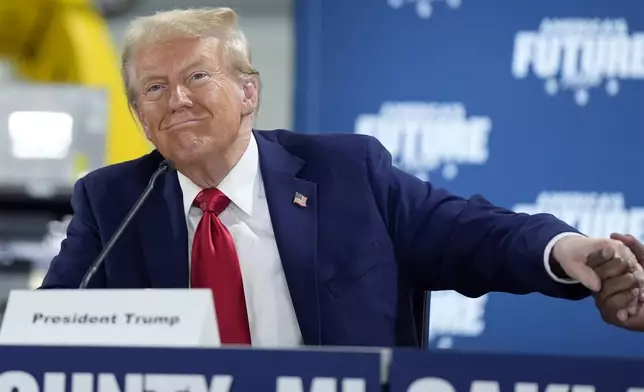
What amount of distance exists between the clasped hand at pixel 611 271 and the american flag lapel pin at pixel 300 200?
456 millimetres

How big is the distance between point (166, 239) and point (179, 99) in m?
0.24

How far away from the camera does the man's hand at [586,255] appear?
64.6 inches

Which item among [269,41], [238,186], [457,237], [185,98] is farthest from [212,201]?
[269,41]

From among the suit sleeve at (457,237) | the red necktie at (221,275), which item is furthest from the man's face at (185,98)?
the suit sleeve at (457,237)

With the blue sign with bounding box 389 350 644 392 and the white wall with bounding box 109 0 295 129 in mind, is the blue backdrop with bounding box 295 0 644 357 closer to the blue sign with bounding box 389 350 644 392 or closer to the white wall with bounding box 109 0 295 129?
the white wall with bounding box 109 0 295 129

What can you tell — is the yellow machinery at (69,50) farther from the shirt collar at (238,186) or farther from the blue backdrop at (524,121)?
the shirt collar at (238,186)

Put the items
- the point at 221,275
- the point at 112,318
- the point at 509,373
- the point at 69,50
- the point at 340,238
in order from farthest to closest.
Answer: the point at 69,50 < the point at 340,238 < the point at 221,275 < the point at 112,318 < the point at 509,373

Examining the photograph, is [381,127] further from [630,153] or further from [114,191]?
[114,191]

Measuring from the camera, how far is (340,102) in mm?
4625

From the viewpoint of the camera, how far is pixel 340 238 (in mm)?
1994

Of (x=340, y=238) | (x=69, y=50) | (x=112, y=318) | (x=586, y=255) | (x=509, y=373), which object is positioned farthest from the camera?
(x=69, y=50)

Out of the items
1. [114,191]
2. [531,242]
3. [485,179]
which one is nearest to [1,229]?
[485,179]

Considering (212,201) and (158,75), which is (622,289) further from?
(158,75)

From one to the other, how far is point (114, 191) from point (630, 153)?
112 inches
